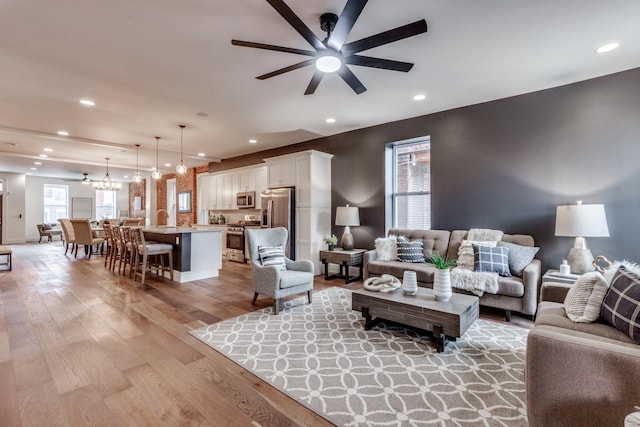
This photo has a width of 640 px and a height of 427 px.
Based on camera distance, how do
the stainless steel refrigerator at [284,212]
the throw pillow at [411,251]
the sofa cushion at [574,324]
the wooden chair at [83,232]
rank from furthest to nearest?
the wooden chair at [83,232]
the stainless steel refrigerator at [284,212]
the throw pillow at [411,251]
the sofa cushion at [574,324]

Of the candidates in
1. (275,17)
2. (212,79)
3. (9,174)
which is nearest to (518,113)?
(275,17)

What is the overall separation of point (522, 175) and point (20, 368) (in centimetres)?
559

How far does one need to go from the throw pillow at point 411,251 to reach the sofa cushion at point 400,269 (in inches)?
4.8

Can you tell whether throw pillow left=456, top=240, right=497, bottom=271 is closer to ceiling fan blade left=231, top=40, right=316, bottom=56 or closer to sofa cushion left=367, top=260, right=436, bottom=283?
sofa cushion left=367, top=260, right=436, bottom=283

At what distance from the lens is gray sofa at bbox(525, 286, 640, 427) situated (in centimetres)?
129

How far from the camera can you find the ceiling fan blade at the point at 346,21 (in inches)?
72.5

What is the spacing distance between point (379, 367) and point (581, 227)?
8.64 feet

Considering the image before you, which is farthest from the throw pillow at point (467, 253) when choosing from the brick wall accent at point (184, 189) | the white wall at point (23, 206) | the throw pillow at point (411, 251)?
the white wall at point (23, 206)

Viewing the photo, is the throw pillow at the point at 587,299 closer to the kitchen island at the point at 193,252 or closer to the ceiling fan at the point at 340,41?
the ceiling fan at the point at 340,41

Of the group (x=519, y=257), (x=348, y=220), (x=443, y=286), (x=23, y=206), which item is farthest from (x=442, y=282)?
(x=23, y=206)

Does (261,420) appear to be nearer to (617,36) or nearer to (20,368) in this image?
(20,368)

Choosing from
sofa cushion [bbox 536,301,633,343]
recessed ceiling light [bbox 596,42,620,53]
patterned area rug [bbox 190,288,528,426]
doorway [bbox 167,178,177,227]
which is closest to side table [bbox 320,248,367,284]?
patterned area rug [bbox 190,288,528,426]

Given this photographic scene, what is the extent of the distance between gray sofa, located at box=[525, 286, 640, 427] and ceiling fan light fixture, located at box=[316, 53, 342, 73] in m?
2.36

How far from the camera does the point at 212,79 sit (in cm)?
348
